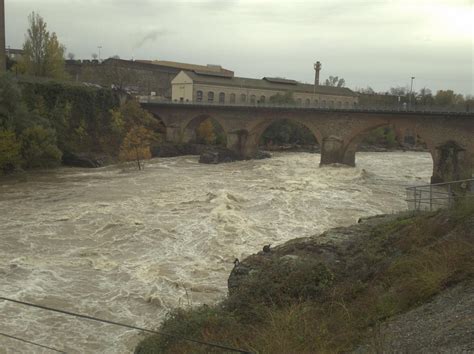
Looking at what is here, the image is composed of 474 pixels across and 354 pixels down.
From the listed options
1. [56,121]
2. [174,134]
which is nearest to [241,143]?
[174,134]

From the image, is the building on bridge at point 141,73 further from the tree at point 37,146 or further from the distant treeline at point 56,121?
the tree at point 37,146

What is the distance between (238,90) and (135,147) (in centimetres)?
3001

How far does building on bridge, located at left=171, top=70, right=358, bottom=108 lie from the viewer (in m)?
62.7

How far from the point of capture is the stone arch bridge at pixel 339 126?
32656 mm

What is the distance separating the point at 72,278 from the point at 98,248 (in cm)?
289

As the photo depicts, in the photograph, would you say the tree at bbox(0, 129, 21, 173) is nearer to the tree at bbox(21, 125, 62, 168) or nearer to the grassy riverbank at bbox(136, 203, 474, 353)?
the tree at bbox(21, 125, 62, 168)

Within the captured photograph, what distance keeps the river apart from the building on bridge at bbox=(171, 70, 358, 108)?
27.1 meters

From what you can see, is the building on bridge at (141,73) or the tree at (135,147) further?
the building on bridge at (141,73)

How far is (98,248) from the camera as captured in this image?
16.5m

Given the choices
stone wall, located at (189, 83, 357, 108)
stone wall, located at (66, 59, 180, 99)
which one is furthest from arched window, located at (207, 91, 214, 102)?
stone wall, located at (66, 59, 180, 99)

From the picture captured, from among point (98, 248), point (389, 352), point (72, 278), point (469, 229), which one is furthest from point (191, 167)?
point (389, 352)

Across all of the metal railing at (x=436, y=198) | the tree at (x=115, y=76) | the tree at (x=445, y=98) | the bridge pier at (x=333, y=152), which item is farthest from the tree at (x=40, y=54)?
the tree at (x=445, y=98)

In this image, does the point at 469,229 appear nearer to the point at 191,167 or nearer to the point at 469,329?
the point at 469,329

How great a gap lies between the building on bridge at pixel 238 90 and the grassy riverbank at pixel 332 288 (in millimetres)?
45652
